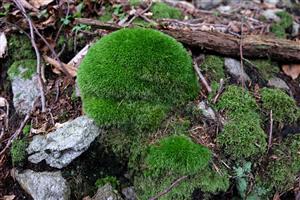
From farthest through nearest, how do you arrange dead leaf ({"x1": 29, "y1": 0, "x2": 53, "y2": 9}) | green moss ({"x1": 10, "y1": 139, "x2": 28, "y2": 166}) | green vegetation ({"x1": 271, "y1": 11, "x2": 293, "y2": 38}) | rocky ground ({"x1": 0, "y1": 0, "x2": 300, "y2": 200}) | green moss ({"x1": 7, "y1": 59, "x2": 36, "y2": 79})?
green vegetation ({"x1": 271, "y1": 11, "x2": 293, "y2": 38}), dead leaf ({"x1": 29, "y1": 0, "x2": 53, "y2": 9}), green moss ({"x1": 7, "y1": 59, "x2": 36, "y2": 79}), green moss ({"x1": 10, "y1": 139, "x2": 28, "y2": 166}), rocky ground ({"x1": 0, "y1": 0, "x2": 300, "y2": 200})

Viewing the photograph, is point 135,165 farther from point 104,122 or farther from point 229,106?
point 229,106

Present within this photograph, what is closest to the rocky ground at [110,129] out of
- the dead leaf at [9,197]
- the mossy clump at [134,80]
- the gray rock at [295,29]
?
the dead leaf at [9,197]

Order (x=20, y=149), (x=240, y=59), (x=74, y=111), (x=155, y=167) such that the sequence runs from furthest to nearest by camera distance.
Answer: (x=240, y=59), (x=74, y=111), (x=20, y=149), (x=155, y=167)

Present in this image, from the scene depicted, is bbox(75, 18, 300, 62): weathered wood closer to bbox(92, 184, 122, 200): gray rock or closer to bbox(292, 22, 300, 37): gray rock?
bbox(292, 22, 300, 37): gray rock

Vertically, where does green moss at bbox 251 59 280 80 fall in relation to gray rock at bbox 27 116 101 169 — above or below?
above

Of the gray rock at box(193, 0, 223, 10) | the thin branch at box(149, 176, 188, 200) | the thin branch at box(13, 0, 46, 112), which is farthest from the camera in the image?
the gray rock at box(193, 0, 223, 10)

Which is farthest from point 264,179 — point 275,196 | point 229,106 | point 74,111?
Answer: point 74,111


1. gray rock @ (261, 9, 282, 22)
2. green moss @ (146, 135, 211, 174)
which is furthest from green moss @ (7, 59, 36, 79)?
gray rock @ (261, 9, 282, 22)
